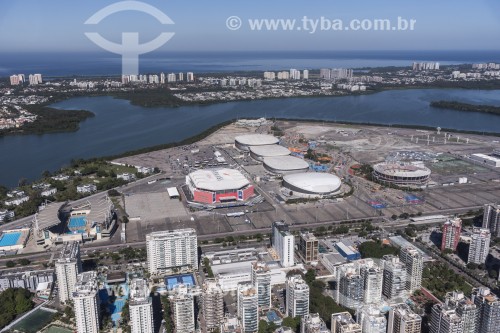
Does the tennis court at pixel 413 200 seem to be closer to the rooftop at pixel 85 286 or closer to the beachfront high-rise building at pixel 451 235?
the beachfront high-rise building at pixel 451 235

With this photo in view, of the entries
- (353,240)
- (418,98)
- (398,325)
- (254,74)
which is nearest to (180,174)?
(353,240)

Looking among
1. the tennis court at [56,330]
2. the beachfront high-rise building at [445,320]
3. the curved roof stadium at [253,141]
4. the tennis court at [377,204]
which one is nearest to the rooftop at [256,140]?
→ the curved roof stadium at [253,141]

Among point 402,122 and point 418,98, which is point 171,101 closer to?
point 402,122

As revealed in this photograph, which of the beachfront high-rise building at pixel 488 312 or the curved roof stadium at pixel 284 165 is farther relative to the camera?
the curved roof stadium at pixel 284 165

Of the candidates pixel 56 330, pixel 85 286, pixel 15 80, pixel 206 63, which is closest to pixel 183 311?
pixel 85 286

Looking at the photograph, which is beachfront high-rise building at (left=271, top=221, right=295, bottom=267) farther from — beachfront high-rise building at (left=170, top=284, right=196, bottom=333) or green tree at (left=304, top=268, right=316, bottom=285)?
beachfront high-rise building at (left=170, top=284, right=196, bottom=333)

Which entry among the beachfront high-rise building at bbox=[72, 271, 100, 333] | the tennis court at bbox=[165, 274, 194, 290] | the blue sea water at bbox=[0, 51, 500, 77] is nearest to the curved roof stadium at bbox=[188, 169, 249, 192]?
the tennis court at bbox=[165, 274, 194, 290]
